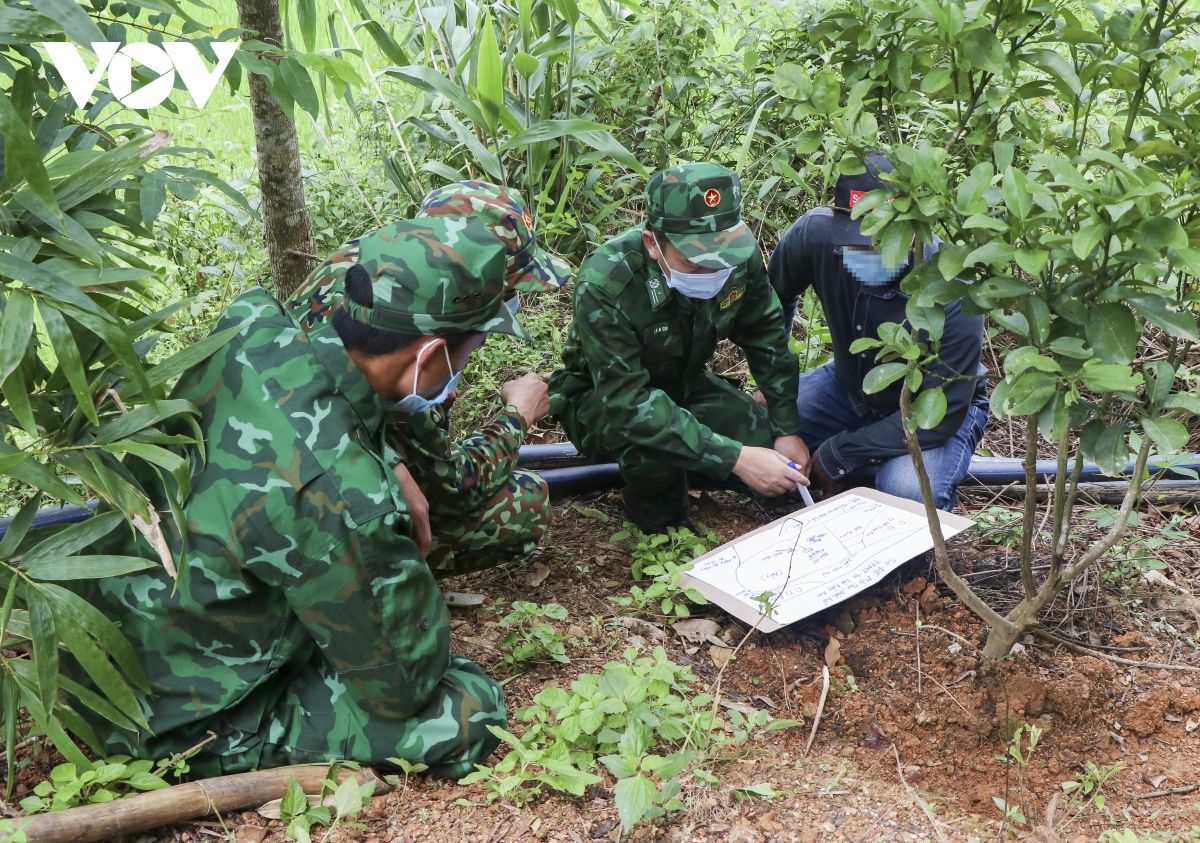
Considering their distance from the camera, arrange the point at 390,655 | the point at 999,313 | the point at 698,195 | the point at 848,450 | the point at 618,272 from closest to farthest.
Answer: the point at 999,313 < the point at 390,655 < the point at 698,195 < the point at 618,272 < the point at 848,450

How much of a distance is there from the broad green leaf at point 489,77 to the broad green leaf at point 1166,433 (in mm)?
1961

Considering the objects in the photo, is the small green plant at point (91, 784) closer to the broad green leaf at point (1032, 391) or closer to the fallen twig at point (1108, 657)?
the broad green leaf at point (1032, 391)

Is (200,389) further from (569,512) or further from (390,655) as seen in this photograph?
(569,512)

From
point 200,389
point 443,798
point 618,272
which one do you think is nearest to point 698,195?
point 618,272

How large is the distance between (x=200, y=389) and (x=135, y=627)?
1.46 feet

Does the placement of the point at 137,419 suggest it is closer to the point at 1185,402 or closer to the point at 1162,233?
the point at 1162,233

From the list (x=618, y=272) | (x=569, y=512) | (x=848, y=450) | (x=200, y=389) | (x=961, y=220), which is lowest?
(x=569, y=512)

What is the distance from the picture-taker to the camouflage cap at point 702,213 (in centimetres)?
262

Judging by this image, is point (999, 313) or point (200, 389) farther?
point (200, 389)

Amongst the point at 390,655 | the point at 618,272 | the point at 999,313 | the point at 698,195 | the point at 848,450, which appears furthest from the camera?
the point at 848,450

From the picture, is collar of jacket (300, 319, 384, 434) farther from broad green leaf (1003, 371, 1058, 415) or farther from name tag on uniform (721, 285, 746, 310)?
name tag on uniform (721, 285, 746, 310)

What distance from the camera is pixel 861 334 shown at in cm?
299


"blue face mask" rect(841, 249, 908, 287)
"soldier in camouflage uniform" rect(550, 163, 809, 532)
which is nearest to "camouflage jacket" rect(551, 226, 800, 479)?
"soldier in camouflage uniform" rect(550, 163, 809, 532)

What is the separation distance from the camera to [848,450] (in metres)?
3.00
